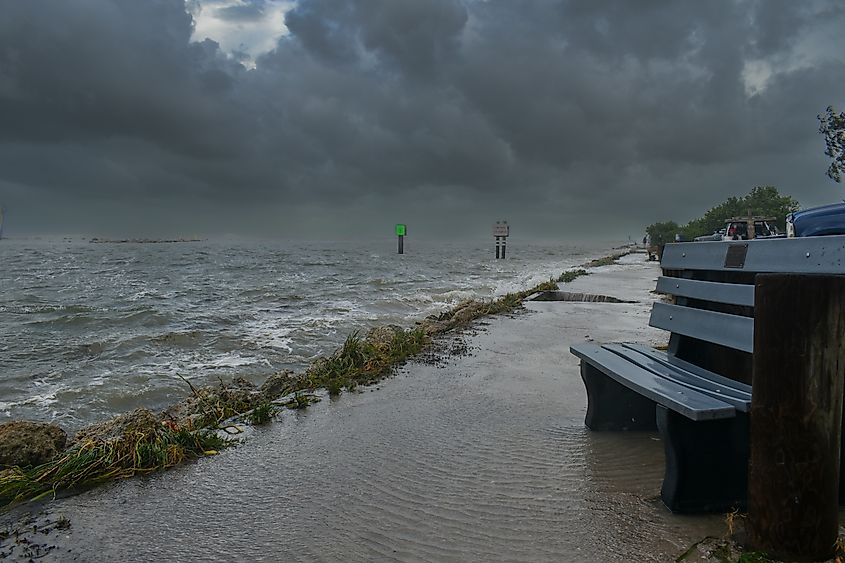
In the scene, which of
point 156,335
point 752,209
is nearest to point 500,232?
point 752,209

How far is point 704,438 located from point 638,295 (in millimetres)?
14326

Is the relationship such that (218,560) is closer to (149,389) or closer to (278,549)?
(278,549)

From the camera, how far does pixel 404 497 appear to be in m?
3.21

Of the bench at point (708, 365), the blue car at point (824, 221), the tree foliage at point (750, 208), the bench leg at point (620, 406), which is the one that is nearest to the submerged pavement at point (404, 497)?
the bench leg at point (620, 406)

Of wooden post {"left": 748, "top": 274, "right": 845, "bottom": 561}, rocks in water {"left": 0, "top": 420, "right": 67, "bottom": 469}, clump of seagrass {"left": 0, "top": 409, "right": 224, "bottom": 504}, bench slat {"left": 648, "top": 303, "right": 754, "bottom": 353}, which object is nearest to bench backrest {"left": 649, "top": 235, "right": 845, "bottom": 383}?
bench slat {"left": 648, "top": 303, "right": 754, "bottom": 353}

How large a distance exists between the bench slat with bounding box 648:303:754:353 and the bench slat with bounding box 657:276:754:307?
9 centimetres

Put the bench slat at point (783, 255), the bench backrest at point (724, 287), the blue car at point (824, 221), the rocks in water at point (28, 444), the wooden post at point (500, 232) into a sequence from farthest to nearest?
the wooden post at point (500, 232) → the rocks in water at point (28, 444) → the blue car at point (824, 221) → the bench backrest at point (724, 287) → the bench slat at point (783, 255)

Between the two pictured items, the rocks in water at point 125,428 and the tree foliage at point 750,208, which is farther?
the tree foliage at point 750,208

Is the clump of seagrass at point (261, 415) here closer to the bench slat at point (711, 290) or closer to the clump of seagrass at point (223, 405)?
the clump of seagrass at point (223, 405)

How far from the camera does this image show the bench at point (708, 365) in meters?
2.65

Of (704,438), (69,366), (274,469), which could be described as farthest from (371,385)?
(69,366)

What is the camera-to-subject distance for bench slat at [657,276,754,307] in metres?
3.02

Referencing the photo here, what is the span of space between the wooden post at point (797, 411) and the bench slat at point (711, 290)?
29.3 inches

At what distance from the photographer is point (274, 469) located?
369cm
